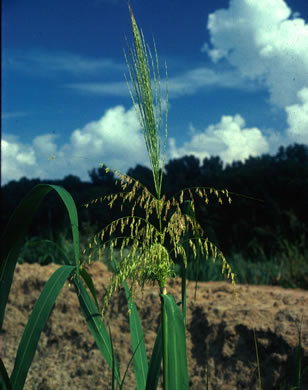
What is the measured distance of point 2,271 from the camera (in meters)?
1.35

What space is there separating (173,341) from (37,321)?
0.51 meters

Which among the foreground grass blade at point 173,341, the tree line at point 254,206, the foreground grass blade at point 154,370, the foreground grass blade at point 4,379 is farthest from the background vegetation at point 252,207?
the foreground grass blade at point 173,341

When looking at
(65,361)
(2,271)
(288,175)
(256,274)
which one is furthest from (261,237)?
(2,271)

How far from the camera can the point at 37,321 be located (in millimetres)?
1343

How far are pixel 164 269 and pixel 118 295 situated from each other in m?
2.11

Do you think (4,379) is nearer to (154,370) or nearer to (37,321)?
(37,321)

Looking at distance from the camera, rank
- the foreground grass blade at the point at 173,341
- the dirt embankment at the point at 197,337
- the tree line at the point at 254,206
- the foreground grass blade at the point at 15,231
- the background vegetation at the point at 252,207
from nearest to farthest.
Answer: the foreground grass blade at the point at 173,341 → the foreground grass blade at the point at 15,231 → the dirt embankment at the point at 197,337 → the background vegetation at the point at 252,207 → the tree line at the point at 254,206

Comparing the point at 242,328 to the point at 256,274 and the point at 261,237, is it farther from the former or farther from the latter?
the point at 261,237

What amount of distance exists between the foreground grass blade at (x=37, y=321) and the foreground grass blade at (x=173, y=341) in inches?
16.3

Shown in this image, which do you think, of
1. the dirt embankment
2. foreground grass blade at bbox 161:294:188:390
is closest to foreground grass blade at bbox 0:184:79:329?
foreground grass blade at bbox 161:294:188:390

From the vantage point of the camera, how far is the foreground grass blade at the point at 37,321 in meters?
1.33

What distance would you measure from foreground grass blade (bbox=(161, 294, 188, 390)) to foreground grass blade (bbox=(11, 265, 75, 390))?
41 cm

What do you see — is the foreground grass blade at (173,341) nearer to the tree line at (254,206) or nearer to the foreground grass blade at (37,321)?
the foreground grass blade at (37,321)

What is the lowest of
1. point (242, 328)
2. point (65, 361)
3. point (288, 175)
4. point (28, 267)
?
point (65, 361)
